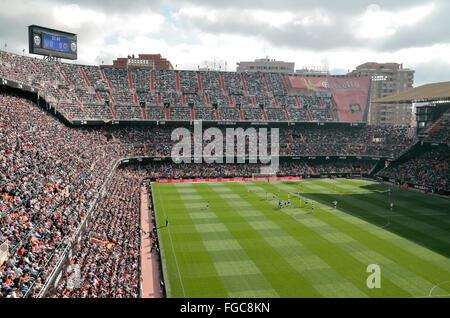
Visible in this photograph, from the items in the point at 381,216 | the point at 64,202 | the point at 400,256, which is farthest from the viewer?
the point at 381,216

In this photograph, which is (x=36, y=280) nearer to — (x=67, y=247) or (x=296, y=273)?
(x=67, y=247)

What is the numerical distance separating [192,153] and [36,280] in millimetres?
47745

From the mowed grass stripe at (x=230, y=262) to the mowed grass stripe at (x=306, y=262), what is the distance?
9.58 ft

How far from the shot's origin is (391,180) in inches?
2308

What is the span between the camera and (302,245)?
95.3 feet

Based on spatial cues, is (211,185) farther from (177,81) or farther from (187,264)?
(177,81)

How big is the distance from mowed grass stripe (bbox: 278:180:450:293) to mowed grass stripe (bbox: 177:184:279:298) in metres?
10.7

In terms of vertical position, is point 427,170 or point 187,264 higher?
point 427,170

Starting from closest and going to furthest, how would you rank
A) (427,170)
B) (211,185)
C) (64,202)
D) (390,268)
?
(64,202)
(390,268)
(211,185)
(427,170)

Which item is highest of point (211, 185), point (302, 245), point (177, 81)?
point (177, 81)

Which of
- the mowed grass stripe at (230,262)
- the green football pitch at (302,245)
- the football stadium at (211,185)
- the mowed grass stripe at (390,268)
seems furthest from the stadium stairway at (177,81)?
the mowed grass stripe at (390,268)

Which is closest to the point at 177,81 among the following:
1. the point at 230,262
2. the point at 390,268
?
the point at 230,262

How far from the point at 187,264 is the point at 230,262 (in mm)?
3171

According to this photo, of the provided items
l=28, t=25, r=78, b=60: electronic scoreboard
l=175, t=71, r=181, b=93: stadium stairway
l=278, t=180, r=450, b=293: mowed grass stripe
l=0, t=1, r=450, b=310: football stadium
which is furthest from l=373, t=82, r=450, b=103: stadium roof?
l=28, t=25, r=78, b=60: electronic scoreboard
